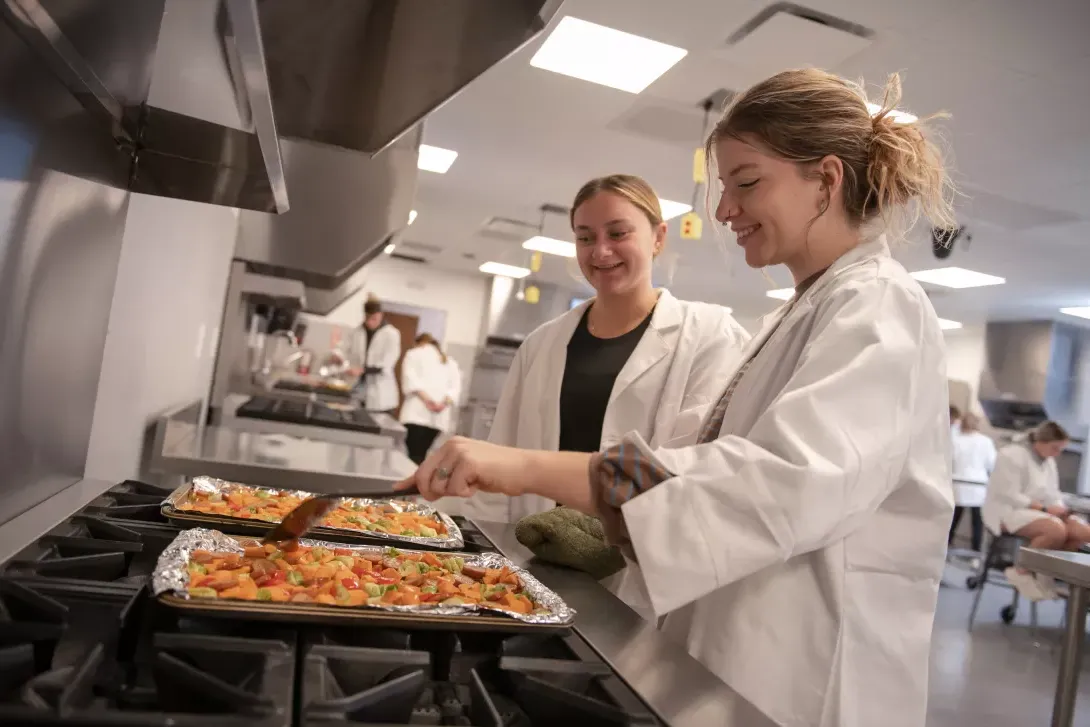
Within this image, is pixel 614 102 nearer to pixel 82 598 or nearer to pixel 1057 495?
pixel 82 598

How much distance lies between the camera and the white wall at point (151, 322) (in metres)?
1.64

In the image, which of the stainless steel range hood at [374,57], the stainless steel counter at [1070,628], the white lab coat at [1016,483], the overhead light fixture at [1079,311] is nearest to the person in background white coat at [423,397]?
the white lab coat at [1016,483]

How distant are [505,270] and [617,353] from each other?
8.02m

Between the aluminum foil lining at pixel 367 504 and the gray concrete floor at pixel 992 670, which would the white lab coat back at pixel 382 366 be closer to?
the gray concrete floor at pixel 992 670

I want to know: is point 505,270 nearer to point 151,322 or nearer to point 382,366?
point 382,366

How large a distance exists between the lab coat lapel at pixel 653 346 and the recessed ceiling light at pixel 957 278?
17.2 ft

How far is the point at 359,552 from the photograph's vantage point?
111cm

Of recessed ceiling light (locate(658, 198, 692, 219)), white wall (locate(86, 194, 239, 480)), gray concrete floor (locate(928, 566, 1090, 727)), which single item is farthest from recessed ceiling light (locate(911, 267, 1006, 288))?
white wall (locate(86, 194, 239, 480))

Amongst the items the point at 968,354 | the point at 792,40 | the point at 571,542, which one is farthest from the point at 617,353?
the point at 968,354

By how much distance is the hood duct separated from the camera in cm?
802

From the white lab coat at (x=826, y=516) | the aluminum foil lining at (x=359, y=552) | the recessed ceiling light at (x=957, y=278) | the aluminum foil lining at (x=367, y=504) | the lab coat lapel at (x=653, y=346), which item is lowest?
the aluminum foil lining at (x=367, y=504)

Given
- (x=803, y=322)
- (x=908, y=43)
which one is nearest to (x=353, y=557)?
(x=803, y=322)

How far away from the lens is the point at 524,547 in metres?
1.42

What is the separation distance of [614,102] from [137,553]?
3.41 metres
